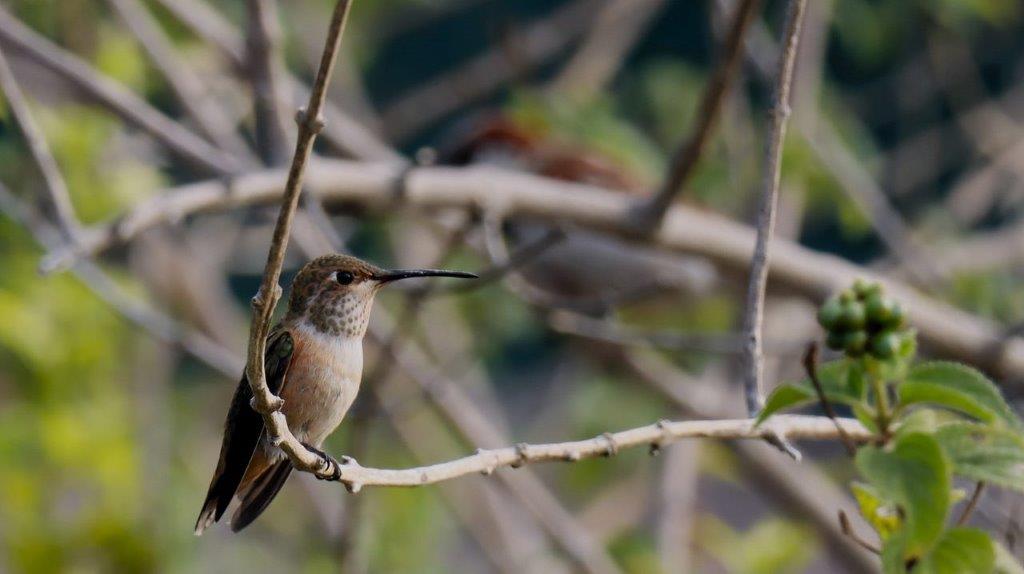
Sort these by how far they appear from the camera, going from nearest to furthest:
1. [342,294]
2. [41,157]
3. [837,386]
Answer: [837,386] → [342,294] → [41,157]

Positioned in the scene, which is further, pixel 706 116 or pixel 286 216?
pixel 706 116

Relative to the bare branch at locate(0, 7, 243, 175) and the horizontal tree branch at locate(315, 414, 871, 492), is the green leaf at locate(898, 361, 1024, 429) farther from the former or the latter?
the bare branch at locate(0, 7, 243, 175)

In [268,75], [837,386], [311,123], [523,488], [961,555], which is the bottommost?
[961,555]

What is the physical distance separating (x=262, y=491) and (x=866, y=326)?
1313 millimetres

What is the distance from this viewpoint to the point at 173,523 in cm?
453

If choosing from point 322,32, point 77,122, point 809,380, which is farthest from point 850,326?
point 322,32

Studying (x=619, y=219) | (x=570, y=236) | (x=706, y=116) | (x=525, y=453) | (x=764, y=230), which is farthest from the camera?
(x=570, y=236)

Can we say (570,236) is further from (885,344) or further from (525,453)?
(885,344)

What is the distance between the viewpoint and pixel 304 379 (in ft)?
7.16

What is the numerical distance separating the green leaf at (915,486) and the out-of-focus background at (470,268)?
66.2 inches

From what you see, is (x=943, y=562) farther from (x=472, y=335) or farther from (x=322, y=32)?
(x=322, y=32)

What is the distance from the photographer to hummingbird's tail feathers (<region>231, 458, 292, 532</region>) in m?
2.29

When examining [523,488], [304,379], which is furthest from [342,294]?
[523,488]

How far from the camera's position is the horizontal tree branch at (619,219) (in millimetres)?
3443
